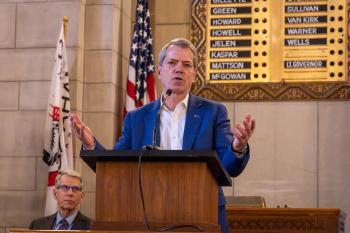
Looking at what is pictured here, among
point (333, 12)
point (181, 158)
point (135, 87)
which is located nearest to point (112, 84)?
point (135, 87)

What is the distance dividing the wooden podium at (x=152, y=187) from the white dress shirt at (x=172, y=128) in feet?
2.00

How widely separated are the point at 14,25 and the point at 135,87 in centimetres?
153

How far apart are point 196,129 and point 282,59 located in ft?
16.9

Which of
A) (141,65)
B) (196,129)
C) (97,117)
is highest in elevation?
(141,65)

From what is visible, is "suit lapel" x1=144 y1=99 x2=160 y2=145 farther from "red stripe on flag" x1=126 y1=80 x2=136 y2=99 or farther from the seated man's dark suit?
"red stripe on flag" x1=126 y1=80 x2=136 y2=99

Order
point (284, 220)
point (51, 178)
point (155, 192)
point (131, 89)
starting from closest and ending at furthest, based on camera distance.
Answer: point (155, 192) < point (284, 220) < point (51, 178) < point (131, 89)

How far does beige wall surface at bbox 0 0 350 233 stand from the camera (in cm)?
853

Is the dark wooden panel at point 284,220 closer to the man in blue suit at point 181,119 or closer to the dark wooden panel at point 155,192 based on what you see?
the man in blue suit at point 181,119

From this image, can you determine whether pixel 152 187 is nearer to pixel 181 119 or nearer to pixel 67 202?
pixel 181 119

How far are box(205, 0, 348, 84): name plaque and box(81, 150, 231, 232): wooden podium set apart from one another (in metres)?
5.64

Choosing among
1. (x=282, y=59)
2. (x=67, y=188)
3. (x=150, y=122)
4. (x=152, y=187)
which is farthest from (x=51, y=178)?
(x=152, y=187)

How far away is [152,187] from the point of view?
11.7ft

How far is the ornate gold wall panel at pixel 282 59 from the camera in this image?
9.05 m

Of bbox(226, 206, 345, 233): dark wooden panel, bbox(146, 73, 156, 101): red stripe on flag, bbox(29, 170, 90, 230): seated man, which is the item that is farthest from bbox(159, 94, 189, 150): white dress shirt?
bbox(146, 73, 156, 101): red stripe on flag
